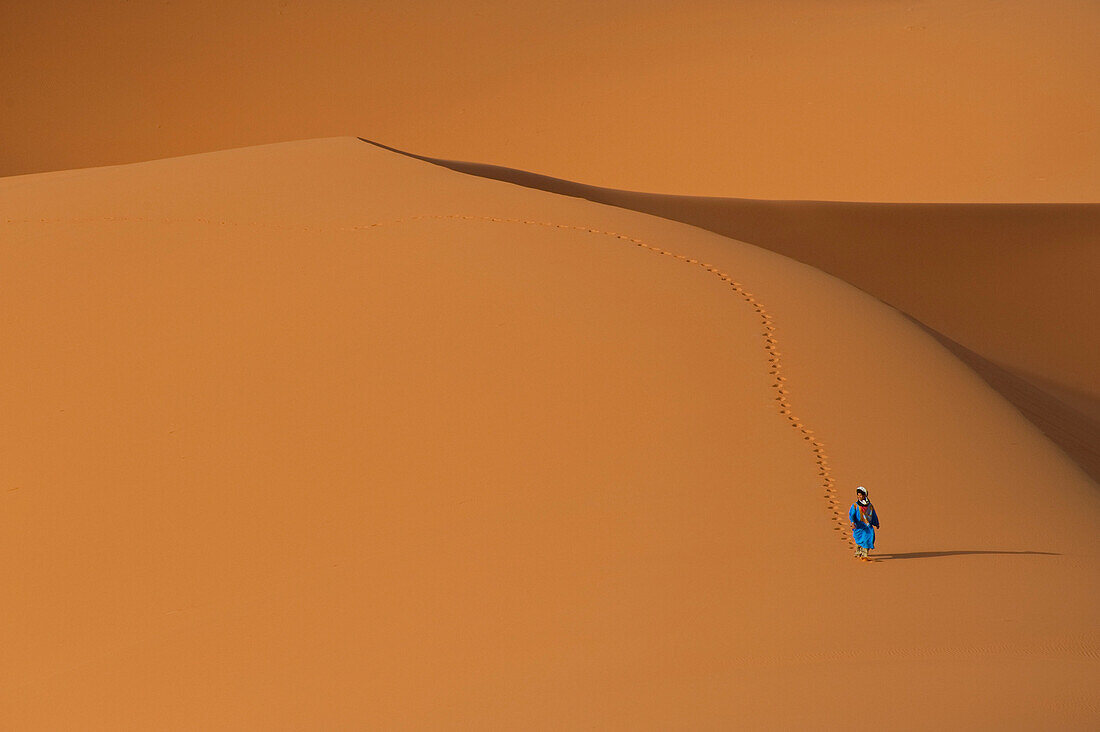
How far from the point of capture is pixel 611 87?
29.2m

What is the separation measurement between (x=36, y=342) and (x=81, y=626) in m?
2.94

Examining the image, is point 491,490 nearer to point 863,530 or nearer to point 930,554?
point 863,530

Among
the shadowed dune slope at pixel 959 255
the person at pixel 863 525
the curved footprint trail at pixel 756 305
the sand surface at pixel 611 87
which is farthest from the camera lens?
the sand surface at pixel 611 87

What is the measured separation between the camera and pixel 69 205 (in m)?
10.4

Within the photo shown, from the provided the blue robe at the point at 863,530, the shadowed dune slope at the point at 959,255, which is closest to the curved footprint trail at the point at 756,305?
the blue robe at the point at 863,530

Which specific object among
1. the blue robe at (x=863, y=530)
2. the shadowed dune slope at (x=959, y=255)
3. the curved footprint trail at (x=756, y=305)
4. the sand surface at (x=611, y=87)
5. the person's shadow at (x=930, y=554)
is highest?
the sand surface at (x=611, y=87)

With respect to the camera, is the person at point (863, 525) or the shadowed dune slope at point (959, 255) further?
the shadowed dune slope at point (959, 255)

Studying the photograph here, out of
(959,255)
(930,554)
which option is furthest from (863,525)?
(959,255)

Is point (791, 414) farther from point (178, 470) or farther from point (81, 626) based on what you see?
point (81, 626)

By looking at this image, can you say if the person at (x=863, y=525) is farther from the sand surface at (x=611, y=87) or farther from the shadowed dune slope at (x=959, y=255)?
the sand surface at (x=611, y=87)

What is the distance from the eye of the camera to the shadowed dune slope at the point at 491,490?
4.75m

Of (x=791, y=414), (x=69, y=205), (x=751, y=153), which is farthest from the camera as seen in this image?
(x=751, y=153)

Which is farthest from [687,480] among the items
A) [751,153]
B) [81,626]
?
[751,153]

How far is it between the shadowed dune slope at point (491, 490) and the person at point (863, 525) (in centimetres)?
12
